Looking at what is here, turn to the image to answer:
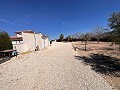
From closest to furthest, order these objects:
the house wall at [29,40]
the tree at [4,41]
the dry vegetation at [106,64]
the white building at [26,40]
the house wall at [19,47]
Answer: the dry vegetation at [106,64] → the tree at [4,41] → the house wall at [19,47] → the white building at [26,40] → the house wall at [29,40]

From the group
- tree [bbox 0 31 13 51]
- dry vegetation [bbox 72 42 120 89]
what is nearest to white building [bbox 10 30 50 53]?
tree [bbox 0 31 13 51]

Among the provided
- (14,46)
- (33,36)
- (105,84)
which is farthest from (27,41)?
(105,84)

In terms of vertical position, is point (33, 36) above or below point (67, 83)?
above

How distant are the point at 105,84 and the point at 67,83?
2365 mm

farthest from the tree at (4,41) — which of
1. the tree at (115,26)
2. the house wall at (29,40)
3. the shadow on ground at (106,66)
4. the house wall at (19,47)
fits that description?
the tree at (115,26)

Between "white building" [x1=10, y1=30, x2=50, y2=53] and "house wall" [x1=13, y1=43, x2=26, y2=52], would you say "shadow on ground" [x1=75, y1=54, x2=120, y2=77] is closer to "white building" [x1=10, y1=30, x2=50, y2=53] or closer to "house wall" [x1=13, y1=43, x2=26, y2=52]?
"house wall" [x1=13, y1=43, x2=26, y2=52]

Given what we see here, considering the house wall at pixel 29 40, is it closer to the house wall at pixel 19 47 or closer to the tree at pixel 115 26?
the house wall at pixel 19 47

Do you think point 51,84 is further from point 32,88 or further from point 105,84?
point 105,84

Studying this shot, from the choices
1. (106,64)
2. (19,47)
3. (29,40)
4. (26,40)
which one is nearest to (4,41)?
(19,47)

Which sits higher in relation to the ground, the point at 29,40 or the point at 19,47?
the point at 29,40

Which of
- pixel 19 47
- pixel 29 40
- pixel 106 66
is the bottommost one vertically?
pixel 106 66

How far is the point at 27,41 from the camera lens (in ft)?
103

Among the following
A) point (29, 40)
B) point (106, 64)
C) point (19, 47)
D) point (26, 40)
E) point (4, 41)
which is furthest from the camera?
point (29, 40)

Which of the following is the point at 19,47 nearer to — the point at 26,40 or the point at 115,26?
the point at 26,40
